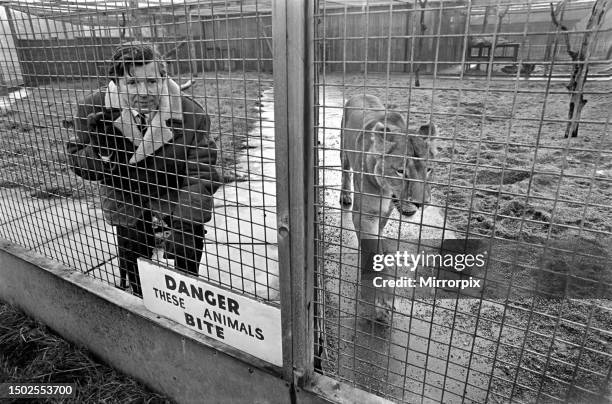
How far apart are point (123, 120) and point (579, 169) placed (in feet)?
21.4

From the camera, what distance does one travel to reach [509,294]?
59.6 inches

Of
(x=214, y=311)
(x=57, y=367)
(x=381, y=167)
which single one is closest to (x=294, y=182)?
(x=214, y=311)

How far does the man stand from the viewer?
2377 mm

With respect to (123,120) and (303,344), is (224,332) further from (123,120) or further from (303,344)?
(123,120)

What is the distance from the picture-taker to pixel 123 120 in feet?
8.63

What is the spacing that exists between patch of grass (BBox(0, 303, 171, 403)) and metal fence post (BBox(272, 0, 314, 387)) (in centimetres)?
126

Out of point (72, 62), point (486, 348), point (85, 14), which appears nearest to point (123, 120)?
point (72, 62)

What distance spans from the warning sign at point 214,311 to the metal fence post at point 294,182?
10 cm

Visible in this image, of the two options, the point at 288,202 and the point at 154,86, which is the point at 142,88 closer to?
the point at 154,86

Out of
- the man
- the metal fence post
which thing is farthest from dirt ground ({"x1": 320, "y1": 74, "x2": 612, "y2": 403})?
the man

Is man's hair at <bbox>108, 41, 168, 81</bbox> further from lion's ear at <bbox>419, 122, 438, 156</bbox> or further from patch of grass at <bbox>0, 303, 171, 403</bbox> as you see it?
patch of grass at <bbox>0, 303, 171, 403</bbox>

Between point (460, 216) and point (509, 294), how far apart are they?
3.92m

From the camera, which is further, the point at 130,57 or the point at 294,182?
the point at 130,57

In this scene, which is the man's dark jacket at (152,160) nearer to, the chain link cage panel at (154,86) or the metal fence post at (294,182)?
the chain link cage panel at (154,86)
